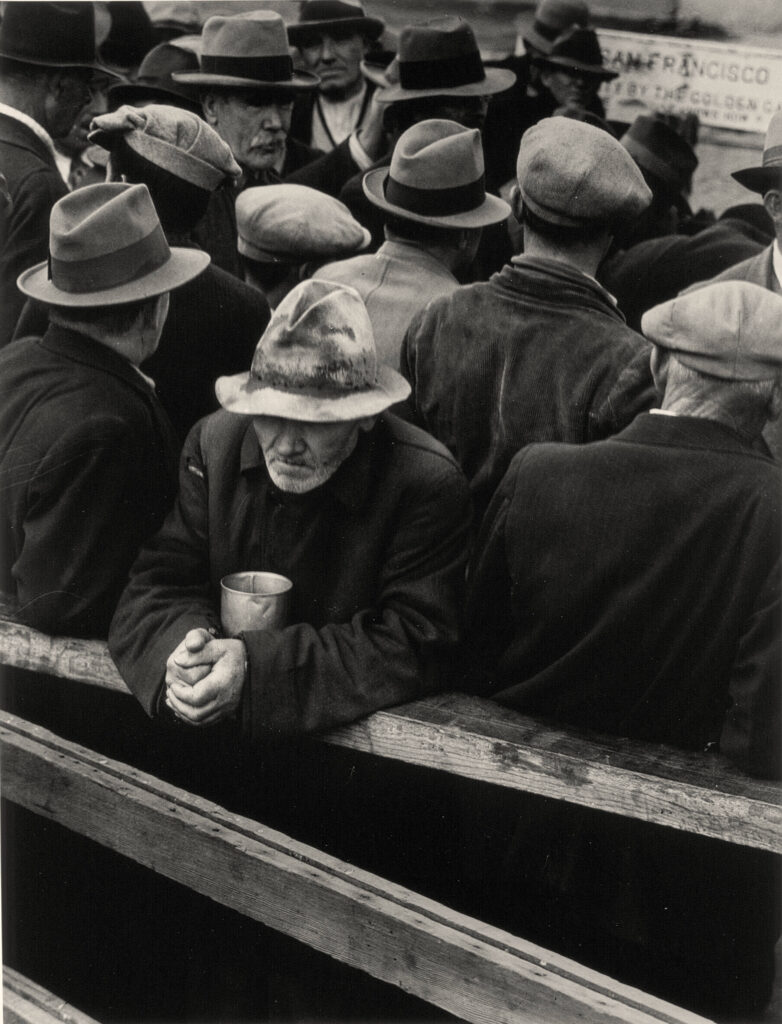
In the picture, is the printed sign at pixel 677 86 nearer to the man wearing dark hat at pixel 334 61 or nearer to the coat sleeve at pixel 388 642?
the man wearing dark hat at pixel 334 61

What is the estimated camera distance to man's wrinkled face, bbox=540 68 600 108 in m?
6.84

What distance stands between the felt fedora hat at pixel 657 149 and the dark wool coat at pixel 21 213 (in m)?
2.53

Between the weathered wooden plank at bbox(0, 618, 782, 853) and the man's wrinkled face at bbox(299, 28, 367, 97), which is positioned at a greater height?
the man's wrinkled face at bbox(299, 28, 367, 97)

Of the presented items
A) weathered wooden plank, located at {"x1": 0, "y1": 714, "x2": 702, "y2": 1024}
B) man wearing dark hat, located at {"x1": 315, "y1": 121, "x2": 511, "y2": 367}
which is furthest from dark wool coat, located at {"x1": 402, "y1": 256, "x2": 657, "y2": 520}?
weathered wooden plank, located at {"x1": 0, "y1": 714, "x2": 702, "y2": 1024}

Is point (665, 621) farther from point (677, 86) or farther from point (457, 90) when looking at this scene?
point (677, 86)

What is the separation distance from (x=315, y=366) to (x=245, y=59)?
10.2 ft

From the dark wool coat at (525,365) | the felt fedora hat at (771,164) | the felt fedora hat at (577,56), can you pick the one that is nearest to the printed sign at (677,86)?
the felt fedora hat at (577,56)

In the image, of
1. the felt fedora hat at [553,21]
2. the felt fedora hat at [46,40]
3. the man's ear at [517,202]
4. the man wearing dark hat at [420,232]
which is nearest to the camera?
the man's ear at [517,202]

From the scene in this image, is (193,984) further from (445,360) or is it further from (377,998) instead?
(445,360)

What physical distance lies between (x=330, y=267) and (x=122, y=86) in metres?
1.74

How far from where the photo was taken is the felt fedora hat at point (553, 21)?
289 inches

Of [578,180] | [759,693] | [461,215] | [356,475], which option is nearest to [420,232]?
[461,215]

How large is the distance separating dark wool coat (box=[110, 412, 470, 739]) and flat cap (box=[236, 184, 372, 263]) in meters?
1.45

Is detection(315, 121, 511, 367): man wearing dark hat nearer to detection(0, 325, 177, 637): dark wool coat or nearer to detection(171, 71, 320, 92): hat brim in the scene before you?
detection(0, 325, 177, 637): dark wool coat
